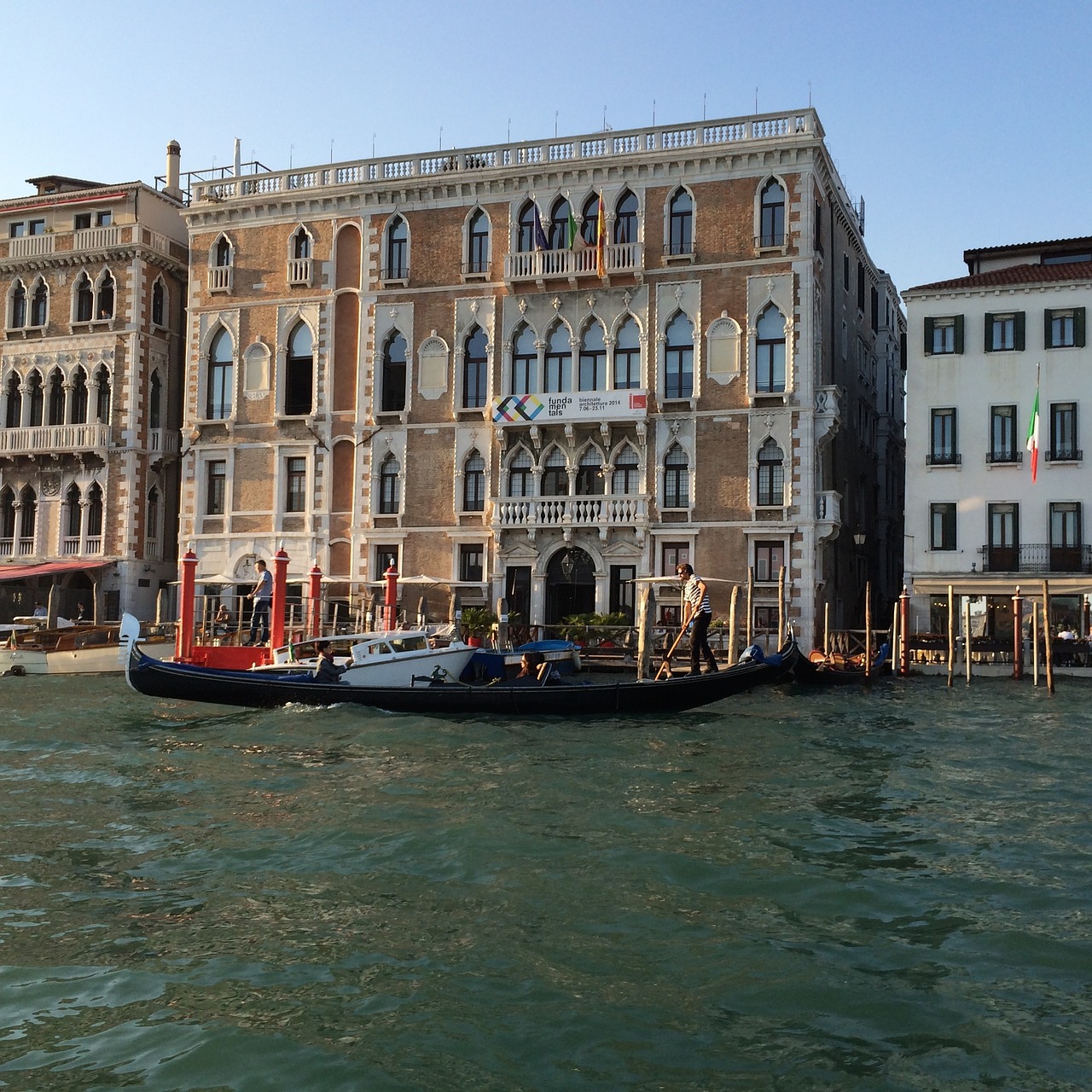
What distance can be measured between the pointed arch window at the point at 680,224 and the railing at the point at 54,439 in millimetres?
13656

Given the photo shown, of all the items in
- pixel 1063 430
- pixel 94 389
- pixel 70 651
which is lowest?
pixel 70 651

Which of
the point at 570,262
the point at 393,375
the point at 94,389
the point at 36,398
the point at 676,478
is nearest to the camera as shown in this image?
the point at 676,478

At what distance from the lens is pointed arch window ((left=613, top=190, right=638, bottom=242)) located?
2467 centimetres

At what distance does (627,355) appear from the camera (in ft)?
80.8

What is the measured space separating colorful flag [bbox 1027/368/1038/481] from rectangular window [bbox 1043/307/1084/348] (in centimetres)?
69

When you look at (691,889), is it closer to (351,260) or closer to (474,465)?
(474,465)

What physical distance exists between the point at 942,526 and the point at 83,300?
20.5 meters

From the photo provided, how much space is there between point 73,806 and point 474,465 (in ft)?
55.1

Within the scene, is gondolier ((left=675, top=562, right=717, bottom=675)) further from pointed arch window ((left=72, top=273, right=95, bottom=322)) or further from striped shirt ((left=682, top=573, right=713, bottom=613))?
pointed arch window ((left=72, top=273, right=95, bottom=322))

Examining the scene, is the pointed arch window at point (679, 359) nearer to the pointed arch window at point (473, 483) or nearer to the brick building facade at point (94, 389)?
the pointed arch window at point (473, 483)

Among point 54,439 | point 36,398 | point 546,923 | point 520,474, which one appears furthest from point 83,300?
point 546,923

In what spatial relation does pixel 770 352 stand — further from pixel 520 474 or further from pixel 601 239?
pixel 520 474

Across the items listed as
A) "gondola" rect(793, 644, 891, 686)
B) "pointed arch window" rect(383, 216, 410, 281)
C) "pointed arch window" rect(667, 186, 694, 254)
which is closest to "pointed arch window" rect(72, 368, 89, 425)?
"pointed arch window" rect(383, 216, 410, 281)

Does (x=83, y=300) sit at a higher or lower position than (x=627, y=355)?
higher
